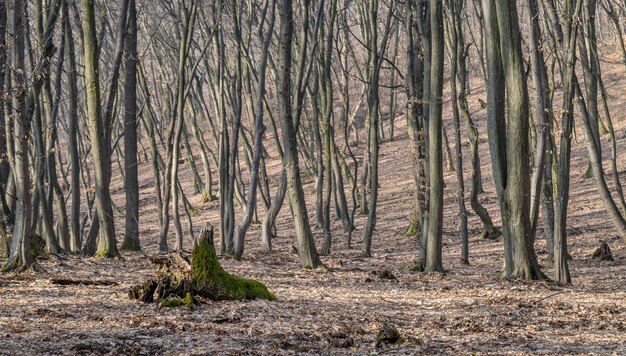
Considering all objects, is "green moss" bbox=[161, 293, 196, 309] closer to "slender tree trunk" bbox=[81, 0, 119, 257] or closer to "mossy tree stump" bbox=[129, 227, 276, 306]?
"mossy tree stump" bbox=[129, 227, 276, 306]

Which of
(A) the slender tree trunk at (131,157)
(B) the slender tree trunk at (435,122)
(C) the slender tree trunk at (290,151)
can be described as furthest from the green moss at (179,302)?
(A) the slender tree trunk at (131,157)

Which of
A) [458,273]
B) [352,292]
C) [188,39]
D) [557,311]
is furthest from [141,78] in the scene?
[557,311]

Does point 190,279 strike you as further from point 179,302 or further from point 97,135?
point 97,135

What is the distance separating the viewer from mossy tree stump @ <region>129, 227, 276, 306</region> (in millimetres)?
9102

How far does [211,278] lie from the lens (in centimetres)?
927

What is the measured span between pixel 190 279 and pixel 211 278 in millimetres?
230

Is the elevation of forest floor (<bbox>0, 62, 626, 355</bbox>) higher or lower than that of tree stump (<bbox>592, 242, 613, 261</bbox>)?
lower

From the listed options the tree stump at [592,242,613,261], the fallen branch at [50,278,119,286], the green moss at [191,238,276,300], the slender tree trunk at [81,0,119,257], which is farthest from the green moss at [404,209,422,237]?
the green moss at [191,238,276,300]

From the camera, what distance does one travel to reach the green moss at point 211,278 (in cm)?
912

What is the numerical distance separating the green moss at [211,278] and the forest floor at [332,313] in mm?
191

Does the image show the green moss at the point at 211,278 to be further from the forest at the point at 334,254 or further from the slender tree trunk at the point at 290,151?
the slender tree trunk at the point at 290,151

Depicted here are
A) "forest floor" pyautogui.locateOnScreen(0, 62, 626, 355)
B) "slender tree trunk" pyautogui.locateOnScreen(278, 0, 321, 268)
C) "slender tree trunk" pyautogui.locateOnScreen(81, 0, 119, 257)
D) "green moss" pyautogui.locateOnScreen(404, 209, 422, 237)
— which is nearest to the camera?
"forest floor" pyautogui.locateOnScreen(0, 62, 626, 355)

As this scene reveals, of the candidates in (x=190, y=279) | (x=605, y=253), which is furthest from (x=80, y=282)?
(x=605, y=253)

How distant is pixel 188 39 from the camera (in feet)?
59.6
